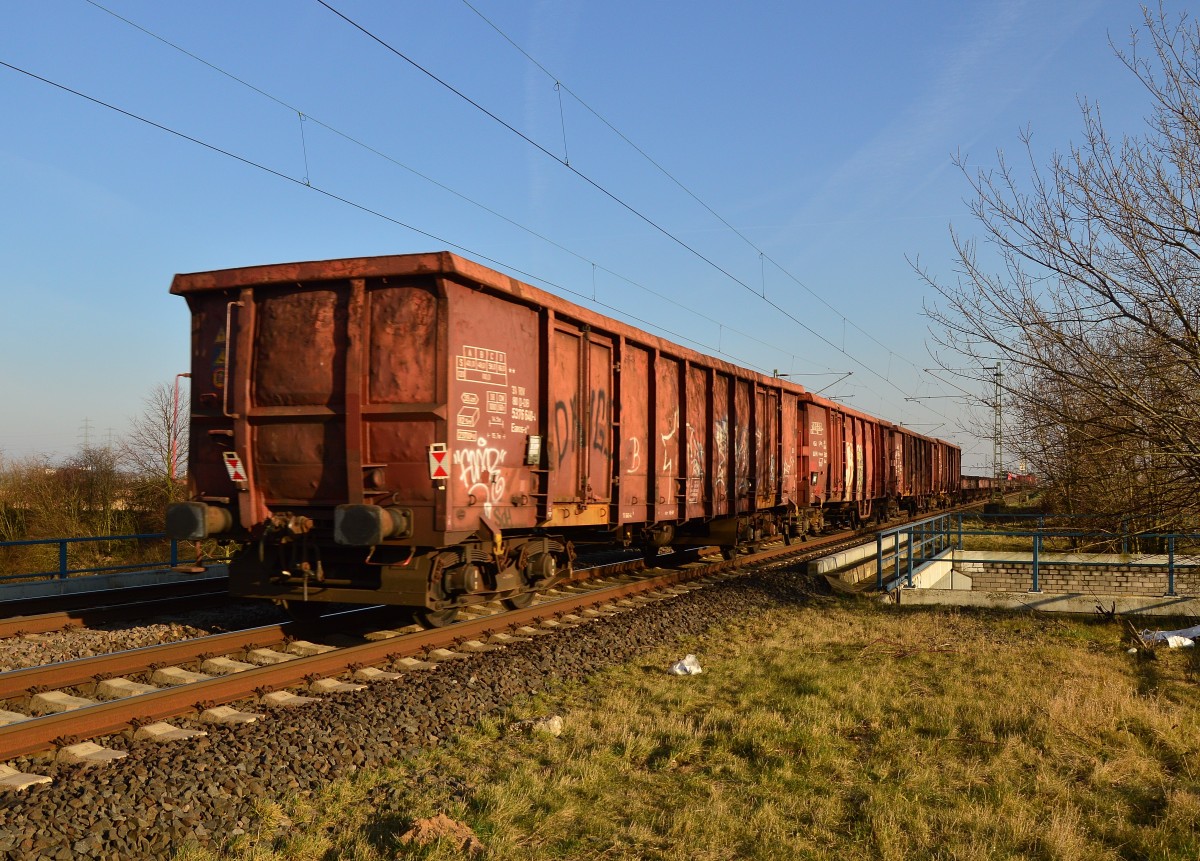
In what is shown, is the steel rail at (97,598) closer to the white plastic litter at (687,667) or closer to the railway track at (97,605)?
the railway track at (97,605)

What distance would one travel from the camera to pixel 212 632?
8859 millimetres

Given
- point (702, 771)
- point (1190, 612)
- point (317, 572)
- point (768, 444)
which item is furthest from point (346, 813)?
point (768, 444)

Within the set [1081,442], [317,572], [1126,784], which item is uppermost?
[1081,442]

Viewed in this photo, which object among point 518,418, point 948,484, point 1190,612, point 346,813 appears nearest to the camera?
point 346,813

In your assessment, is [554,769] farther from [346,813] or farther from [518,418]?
[518,418]

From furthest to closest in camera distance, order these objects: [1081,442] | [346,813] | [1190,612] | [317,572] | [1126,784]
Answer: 1. [1190,612]
2. [1081,442]
3. [317,572]
4. [1126,784]
5. [346,813]

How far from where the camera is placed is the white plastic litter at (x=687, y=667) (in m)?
7.53

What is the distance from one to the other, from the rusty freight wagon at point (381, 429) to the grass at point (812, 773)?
1900 millimetres

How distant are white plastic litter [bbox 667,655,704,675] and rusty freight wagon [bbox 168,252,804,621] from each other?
204cm

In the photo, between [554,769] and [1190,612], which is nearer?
[554,769]

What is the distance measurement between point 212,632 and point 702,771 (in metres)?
6.04

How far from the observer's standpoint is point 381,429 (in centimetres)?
751

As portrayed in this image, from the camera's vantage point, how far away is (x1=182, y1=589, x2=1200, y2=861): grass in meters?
4.03

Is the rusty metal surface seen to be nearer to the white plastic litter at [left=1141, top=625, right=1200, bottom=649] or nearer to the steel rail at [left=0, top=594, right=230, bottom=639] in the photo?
the steel rail at [left=0, top=594, right=230, bottom=639]
